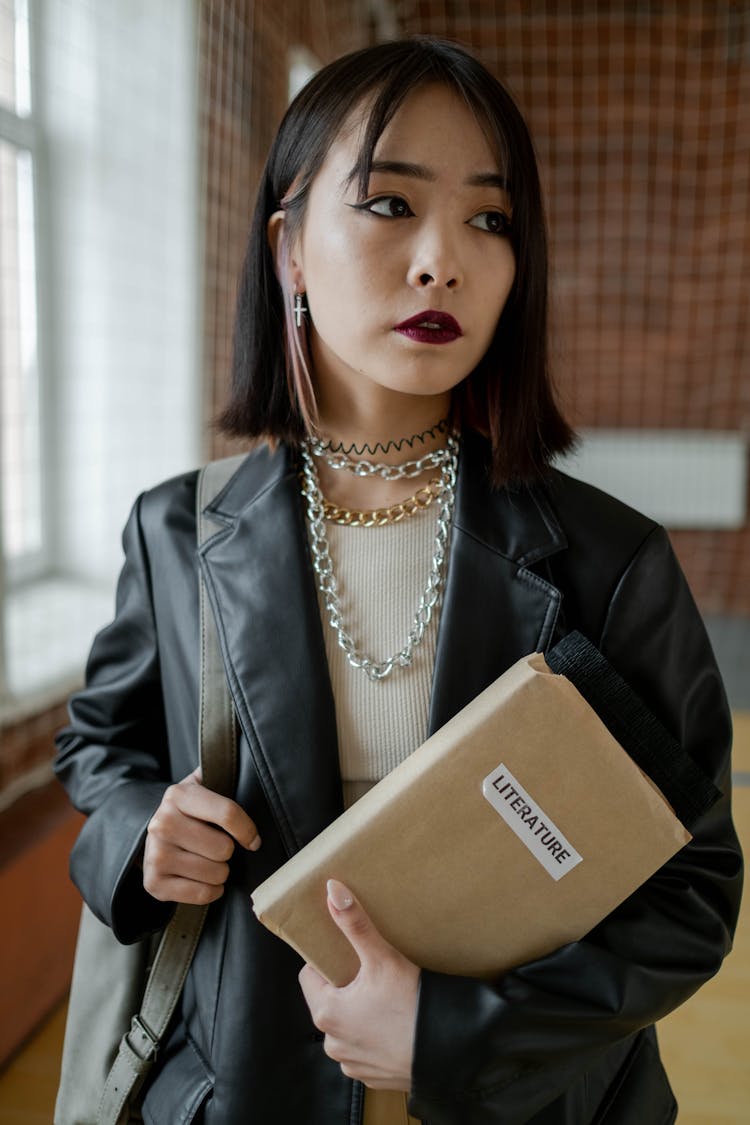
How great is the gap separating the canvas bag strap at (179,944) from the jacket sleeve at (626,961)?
24 centimetres

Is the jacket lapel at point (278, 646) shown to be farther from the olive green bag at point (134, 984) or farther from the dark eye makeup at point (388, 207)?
the dark eye makeup at point (388, 207)

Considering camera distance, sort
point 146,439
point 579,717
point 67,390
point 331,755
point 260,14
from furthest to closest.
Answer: point 260,14, point 146,439, point 67,390, point 331,755, point 579,717

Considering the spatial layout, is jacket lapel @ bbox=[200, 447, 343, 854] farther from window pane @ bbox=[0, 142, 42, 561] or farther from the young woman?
window pane @ bbox=[0, 142, 42, 561]

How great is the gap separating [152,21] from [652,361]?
10.00 ft

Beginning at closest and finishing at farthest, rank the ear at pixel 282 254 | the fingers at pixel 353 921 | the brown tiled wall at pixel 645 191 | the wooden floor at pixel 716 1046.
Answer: the fingers at pixel 353 921, the ear at pixel 282 254, the wooden floor at pixel 716 1046, the brown tiled wall at pixel 645 191

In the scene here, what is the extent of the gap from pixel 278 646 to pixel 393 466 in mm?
197

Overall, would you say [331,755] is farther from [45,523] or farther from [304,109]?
[45,523]

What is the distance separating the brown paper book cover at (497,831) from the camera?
2.02ft

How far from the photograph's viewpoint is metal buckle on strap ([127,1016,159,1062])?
2.63 feet

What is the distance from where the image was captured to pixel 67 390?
212cm

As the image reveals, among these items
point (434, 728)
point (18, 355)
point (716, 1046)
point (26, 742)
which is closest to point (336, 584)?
point (434, 728)

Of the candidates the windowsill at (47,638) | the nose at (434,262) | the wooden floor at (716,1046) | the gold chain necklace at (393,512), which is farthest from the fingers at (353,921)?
the windowsill at (47,638)

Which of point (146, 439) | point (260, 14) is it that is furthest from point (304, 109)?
point (260, 14)

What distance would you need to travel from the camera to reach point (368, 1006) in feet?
2.09
